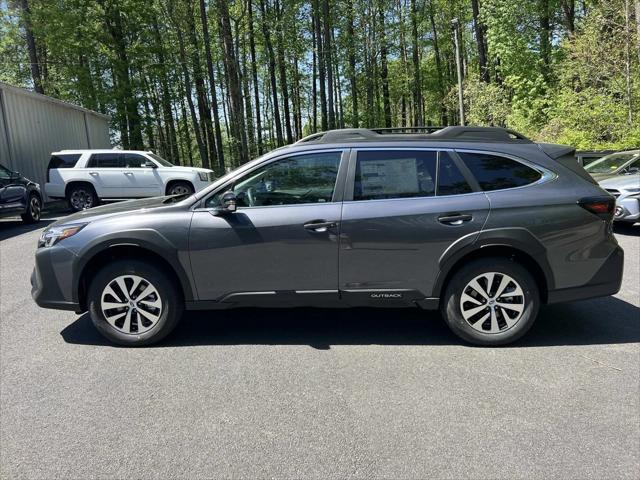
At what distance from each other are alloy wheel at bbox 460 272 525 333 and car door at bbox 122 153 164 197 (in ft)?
45.6

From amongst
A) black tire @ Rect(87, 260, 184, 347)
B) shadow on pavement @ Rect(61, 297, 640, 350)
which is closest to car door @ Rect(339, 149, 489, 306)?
shadow on pavement @ Rect(61, 297, 640, 350)

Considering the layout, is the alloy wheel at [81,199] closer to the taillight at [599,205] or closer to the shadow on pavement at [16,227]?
the shadow on pavement at [16,227]

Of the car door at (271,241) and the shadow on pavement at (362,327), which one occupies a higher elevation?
the car door at (271,241)

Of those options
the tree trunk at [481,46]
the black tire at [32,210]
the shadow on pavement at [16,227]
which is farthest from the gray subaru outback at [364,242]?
the tree trunk at [481,46]

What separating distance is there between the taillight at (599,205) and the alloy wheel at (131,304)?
364cm

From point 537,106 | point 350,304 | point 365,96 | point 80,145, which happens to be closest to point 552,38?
point 537,106

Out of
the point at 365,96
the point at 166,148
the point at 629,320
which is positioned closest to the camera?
the point at 629,320

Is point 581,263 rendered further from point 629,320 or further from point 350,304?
point 350,304

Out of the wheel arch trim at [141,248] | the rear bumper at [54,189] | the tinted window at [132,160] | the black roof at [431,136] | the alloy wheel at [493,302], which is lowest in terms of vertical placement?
the alloy wheel at [493,302]

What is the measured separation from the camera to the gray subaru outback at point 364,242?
414 cm

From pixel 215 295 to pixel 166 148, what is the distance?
43574 mm

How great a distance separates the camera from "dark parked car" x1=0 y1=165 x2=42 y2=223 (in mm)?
11820

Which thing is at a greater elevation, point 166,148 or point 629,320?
point 166,148

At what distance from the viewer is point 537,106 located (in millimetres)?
25953
